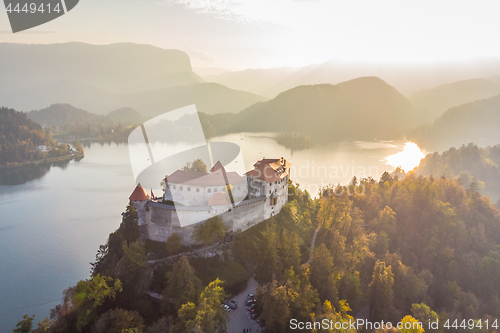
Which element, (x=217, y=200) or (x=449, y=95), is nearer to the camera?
(x=217, y=200)

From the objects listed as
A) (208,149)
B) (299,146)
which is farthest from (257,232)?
(299,146)

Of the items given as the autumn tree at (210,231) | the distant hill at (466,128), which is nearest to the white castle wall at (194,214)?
the autumn tree at (210,231)

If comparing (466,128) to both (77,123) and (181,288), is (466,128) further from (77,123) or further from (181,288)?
(77,123)

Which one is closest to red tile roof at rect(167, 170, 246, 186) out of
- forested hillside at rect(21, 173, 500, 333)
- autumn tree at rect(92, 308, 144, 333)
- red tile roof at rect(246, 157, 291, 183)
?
red tile roof at rect(246, 157, 291, 183)

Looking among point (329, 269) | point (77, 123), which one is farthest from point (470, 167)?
point (77, 123)

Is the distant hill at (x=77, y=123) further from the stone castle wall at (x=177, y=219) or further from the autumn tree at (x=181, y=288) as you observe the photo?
the autumn tree at (x=181, y=288)

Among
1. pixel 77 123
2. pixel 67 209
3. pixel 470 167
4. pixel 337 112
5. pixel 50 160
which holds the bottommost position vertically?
pixel 470 167

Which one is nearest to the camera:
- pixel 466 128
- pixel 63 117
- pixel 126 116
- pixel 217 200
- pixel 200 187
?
pixel 217 200
